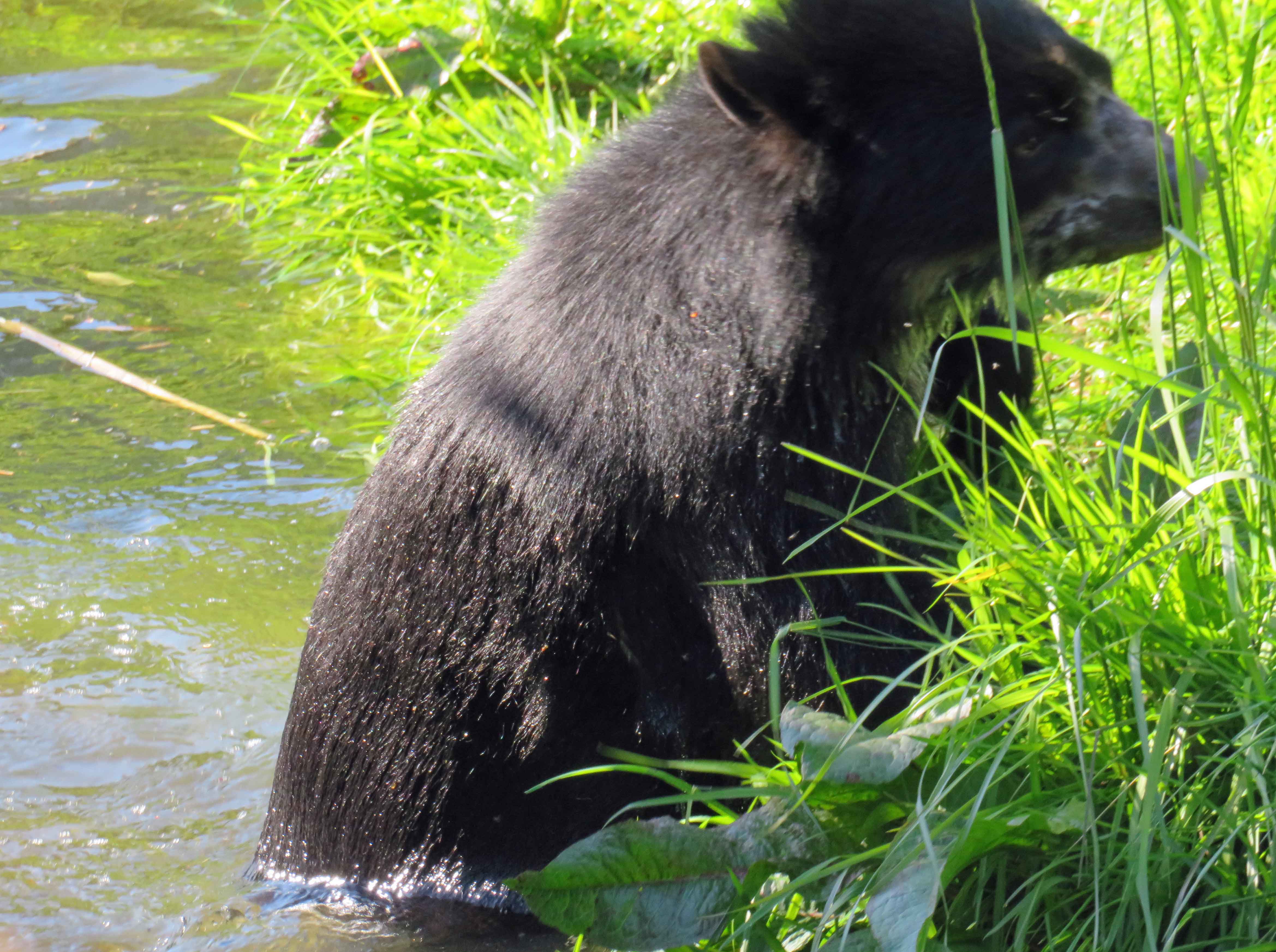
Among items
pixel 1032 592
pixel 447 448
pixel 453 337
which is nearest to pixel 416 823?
pixel 447 448

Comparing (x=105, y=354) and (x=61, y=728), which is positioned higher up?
(x=105, y=354)

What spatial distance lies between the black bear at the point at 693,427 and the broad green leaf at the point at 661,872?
0.83 m

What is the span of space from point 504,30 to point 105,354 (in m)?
2.46

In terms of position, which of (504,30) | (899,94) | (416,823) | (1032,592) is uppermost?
(504,30)

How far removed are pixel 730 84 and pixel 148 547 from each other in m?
3.00

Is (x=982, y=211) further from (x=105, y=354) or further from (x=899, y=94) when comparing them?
(x=105, y=354)

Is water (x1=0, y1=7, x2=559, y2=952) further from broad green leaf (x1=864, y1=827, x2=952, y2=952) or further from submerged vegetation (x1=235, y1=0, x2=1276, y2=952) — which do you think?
broad green leaf (x1=864, y1=827, x2=952, y2=952)

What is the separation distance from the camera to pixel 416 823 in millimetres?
3441

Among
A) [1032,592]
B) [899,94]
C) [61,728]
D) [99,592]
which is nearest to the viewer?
[1032,592]

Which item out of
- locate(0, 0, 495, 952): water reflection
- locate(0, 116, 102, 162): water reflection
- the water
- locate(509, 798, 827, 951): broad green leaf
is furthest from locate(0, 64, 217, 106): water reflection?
locate(509, 798, 827, 951): broad green leaf

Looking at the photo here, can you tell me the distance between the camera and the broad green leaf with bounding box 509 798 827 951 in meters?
2.32

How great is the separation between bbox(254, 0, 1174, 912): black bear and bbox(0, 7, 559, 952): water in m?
0.55

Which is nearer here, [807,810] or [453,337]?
[807,810]

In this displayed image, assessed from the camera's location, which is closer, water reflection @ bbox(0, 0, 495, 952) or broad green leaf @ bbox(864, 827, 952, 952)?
broad green leaf @ bbox(864, 827, 952, 952)
